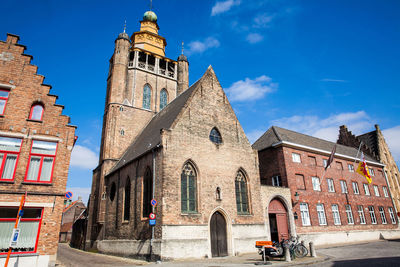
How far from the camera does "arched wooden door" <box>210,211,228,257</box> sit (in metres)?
15.0

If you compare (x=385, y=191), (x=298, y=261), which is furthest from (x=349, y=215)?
(x=298, y=261)

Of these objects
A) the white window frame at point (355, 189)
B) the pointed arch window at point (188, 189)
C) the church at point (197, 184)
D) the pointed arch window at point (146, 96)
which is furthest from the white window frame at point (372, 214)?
the pointed arch window at point (146, 96)

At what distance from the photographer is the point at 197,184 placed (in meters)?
15.5

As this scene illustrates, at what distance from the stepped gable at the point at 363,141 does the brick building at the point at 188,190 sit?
24017 mm

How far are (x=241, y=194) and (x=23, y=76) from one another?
1473 centimetres

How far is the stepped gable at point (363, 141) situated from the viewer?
113ft

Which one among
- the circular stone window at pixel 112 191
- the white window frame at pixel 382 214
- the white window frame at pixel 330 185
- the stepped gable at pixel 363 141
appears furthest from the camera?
the stepped gable at pixel 363 141

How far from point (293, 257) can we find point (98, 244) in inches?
616

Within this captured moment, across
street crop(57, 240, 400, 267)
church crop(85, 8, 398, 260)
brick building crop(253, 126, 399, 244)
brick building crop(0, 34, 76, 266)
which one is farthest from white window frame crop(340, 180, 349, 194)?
brick building crop(0, 34, 76, 266)

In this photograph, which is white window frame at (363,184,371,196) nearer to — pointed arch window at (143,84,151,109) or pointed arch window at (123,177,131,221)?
pointed arch window at (123,177,131,221)

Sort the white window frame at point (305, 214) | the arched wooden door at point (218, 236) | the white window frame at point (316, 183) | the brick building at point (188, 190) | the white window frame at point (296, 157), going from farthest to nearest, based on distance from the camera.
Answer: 1. the white window frame at point (316, 183)
2. the white window frame at point (296, 157)
3. the white window frame at point (305, 214)
4. the arched wooden door at point (218, 236)
5. the brick building at point (188, 190)

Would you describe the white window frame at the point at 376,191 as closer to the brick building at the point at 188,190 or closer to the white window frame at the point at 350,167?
the white window frame at the point at 350,167

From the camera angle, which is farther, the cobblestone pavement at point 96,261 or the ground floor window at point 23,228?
the cobblestone pavement at point 96,261

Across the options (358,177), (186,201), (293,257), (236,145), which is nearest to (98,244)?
(186,201)
